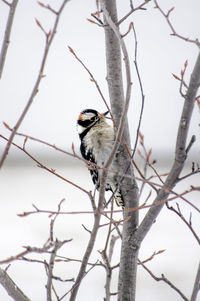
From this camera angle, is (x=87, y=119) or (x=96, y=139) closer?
(x=96, y=139)

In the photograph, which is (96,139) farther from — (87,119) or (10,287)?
(10,287)

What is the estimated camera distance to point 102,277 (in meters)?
5.16

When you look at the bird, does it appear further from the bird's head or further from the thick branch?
the thick branch

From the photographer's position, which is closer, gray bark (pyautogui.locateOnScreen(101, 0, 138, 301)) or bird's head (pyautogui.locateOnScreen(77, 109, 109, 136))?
gray bark (pyautogui.locateOnScreen(101, 0, 138, 301))

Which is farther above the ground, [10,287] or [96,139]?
[96,139]

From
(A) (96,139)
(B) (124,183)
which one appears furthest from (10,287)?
(A) (96,139)

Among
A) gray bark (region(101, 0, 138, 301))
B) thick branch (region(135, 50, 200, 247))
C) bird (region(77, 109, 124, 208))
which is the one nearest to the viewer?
thick branch (region(135, 50, 200, 247))

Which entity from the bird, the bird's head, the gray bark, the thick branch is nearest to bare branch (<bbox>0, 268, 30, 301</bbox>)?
the gray bark

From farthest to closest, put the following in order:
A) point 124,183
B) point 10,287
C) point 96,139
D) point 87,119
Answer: point 87,119 < point 96,139 < point 124,183 < point 10,287

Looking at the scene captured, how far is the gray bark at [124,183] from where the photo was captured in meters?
2.32

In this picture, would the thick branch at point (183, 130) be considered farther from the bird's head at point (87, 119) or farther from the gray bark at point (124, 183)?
the bird's head at point (87, 119)

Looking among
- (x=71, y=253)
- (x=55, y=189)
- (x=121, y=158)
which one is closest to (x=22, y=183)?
(x=55, y=189)

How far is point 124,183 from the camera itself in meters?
2.64

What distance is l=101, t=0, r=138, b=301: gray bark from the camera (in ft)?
7.63
